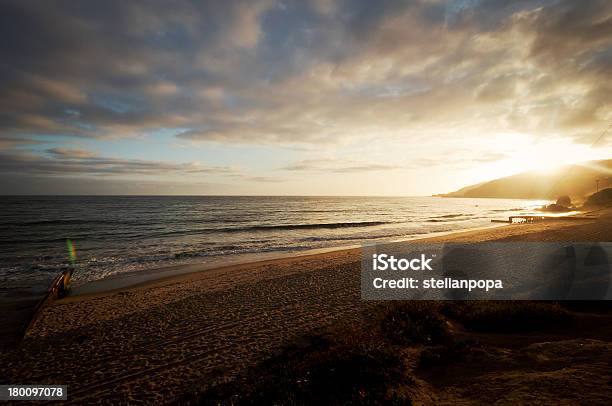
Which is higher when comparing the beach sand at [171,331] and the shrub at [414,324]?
the shrub at [414,324]

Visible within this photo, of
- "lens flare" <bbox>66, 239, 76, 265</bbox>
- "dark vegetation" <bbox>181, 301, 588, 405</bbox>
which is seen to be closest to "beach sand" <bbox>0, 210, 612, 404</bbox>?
"dark vegetation" <bbox>181, 301, 588, 405</bbox>

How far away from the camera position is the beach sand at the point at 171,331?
24.5 ft

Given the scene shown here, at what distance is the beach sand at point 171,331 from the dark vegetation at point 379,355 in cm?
94

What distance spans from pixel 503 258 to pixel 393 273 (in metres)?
6.83

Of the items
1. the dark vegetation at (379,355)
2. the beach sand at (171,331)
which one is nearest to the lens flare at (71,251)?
the beach sand at (171,331)

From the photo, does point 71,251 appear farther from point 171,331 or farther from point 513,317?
point 513,317

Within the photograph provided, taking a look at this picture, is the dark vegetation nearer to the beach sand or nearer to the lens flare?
the beach sand

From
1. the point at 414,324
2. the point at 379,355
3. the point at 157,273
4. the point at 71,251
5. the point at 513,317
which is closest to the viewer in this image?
the point at 379,355

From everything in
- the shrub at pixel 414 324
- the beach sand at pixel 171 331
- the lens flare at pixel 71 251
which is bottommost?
the lens flare at pixel 71 251

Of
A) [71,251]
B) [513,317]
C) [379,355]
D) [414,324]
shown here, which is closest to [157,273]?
[71,251]

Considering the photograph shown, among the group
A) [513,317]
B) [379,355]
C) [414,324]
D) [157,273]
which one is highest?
[379,355]

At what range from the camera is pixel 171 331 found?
1034 cm

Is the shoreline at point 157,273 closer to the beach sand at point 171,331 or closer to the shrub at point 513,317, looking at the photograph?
the beach sand at point 171,331

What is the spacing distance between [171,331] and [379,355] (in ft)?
23.9
